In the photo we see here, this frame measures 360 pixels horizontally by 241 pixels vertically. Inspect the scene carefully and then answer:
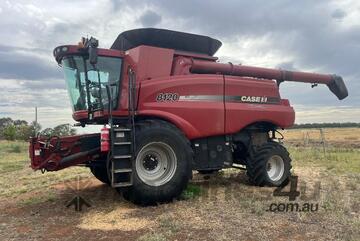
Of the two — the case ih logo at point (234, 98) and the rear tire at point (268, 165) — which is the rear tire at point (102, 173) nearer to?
the case ih logo at point (234, 98)

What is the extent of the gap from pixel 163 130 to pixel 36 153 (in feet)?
8.34

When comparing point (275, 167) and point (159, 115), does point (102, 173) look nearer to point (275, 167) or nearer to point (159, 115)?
point (159, 115)

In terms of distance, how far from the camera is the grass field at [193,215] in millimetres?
6543

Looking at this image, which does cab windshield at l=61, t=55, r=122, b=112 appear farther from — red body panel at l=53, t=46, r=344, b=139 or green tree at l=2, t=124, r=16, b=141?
green tree at l=2, t=124, r=16, b=141

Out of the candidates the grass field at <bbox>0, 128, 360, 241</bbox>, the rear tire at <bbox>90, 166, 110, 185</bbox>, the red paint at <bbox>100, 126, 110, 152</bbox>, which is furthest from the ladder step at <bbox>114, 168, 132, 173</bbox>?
the rear tire at <bbox>90, 166, 110, 185</bbox>

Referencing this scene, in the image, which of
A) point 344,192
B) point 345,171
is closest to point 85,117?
point 344,192

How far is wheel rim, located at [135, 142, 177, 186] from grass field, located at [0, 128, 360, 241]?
1.73 feet

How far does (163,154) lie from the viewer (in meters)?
8.73

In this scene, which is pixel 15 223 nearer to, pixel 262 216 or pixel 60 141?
pixel 60 141

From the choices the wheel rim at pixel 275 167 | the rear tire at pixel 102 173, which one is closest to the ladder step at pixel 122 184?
the rear tire at pixel 102 173

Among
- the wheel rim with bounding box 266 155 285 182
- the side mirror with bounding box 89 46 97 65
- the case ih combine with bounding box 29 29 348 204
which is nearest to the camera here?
the side mirror with bounding box 89 46 97 65

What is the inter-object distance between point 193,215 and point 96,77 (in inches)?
134

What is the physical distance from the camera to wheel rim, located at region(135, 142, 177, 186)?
8.42 m

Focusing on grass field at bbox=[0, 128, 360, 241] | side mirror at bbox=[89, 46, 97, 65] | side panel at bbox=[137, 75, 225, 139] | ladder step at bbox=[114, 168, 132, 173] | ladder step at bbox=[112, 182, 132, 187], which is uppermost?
side mirror at bbox=[89, 46, 97, 65]
